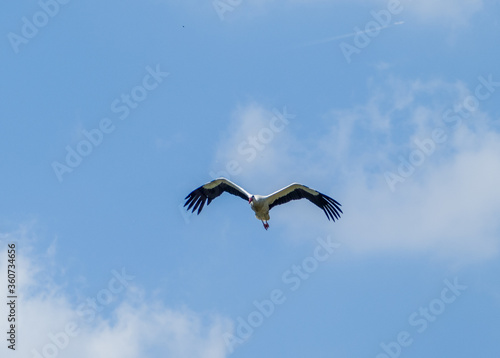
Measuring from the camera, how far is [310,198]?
23.0m

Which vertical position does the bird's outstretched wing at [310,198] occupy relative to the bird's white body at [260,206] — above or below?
above

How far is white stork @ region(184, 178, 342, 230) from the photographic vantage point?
876 inches

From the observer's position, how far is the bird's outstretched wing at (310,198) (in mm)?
22578

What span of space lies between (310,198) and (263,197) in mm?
1781

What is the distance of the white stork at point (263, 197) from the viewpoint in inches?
876

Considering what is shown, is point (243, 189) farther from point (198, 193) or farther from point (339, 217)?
point (339, 217)

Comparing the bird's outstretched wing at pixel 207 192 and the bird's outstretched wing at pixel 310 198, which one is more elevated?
the bird's outstretched wing at pixel 310 198

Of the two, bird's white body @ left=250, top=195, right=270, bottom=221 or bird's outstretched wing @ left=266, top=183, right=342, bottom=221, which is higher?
bird's outstretched wing @ left=266, top=183, right=342, bottom=221

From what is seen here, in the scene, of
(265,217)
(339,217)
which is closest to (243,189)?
(265,217)

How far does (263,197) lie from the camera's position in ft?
72.5

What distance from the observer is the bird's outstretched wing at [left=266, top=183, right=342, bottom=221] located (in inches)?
889

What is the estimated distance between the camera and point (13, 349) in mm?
19250

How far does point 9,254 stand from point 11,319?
193cm

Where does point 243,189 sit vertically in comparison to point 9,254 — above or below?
above
